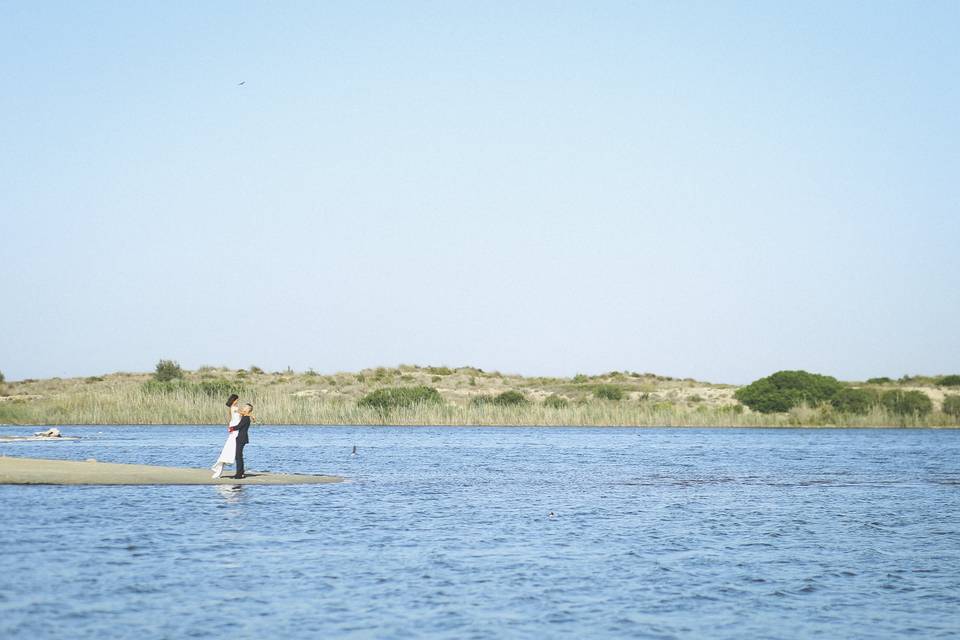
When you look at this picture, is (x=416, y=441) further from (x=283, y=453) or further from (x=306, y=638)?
(x=306, y=638)

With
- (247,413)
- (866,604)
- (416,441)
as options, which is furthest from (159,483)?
(416,441)

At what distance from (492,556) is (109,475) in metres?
15.3

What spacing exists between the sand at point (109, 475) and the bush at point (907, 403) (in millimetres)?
54369

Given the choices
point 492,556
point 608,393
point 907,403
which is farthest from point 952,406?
point 492,556

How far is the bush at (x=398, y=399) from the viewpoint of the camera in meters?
80.3

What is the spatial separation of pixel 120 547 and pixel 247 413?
33.9 ft

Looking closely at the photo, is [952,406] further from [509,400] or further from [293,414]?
[293,414]

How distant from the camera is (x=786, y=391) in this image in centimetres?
9125

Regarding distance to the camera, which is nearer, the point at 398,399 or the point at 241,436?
the point at 241,436

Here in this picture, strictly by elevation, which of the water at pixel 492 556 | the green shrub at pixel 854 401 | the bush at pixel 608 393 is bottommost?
the water at pixel 492 556

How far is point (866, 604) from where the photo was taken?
19250 millimetres

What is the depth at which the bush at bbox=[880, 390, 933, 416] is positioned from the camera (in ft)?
268

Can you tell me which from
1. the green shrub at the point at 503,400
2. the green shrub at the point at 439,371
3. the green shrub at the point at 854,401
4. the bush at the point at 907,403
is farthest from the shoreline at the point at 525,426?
the green shrub at the point at 439,371

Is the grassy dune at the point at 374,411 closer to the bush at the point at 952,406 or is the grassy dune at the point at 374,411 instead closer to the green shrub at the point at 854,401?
the bush at the point at 952,406
